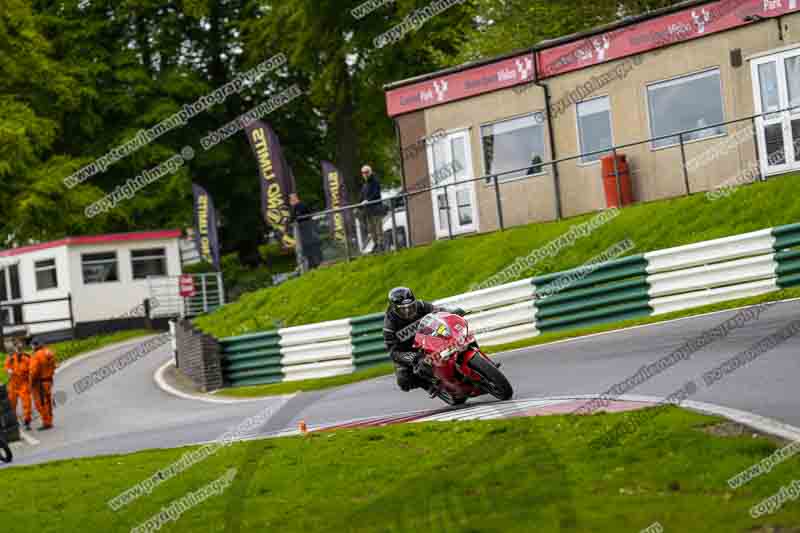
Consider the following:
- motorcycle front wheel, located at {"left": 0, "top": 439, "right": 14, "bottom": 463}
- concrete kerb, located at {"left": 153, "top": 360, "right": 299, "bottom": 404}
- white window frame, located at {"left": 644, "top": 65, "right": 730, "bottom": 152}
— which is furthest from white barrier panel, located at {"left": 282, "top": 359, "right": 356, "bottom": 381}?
white window frame, located at {"left": 644, "top": 65, "right": 730, "bottom": 152}

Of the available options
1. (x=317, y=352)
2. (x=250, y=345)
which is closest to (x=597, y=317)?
(x=317, y=352)

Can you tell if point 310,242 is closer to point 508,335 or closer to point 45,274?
point 508,335

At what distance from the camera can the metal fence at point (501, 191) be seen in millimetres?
22953

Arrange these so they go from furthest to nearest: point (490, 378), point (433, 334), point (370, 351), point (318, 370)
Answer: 1. point (318, 370)
2. point (370, 351)
3. point (433, 334)
4. point (490, 378)

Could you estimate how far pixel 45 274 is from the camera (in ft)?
139

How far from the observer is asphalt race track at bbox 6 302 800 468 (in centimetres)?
1228

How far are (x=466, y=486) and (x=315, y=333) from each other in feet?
50.7

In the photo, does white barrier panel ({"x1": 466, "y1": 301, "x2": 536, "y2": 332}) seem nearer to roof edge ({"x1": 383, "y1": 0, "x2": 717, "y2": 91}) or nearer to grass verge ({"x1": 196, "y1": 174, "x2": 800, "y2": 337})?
grass verge ({"x1": 196, "y1": 174, "x2": 800, "y2": 337})

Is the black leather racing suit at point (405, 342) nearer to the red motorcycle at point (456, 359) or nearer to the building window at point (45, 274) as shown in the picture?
the red motorcycle at point (456, 359)

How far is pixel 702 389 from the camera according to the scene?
39.7 ft

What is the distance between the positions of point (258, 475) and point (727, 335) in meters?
7.69

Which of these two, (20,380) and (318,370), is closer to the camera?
(20,380)

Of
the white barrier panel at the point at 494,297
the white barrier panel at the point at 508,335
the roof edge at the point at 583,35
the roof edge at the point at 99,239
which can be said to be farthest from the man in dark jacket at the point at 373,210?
the roof edge at the point at 99,239

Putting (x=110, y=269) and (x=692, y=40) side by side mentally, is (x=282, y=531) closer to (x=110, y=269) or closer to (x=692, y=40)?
(x=692, y=40)
